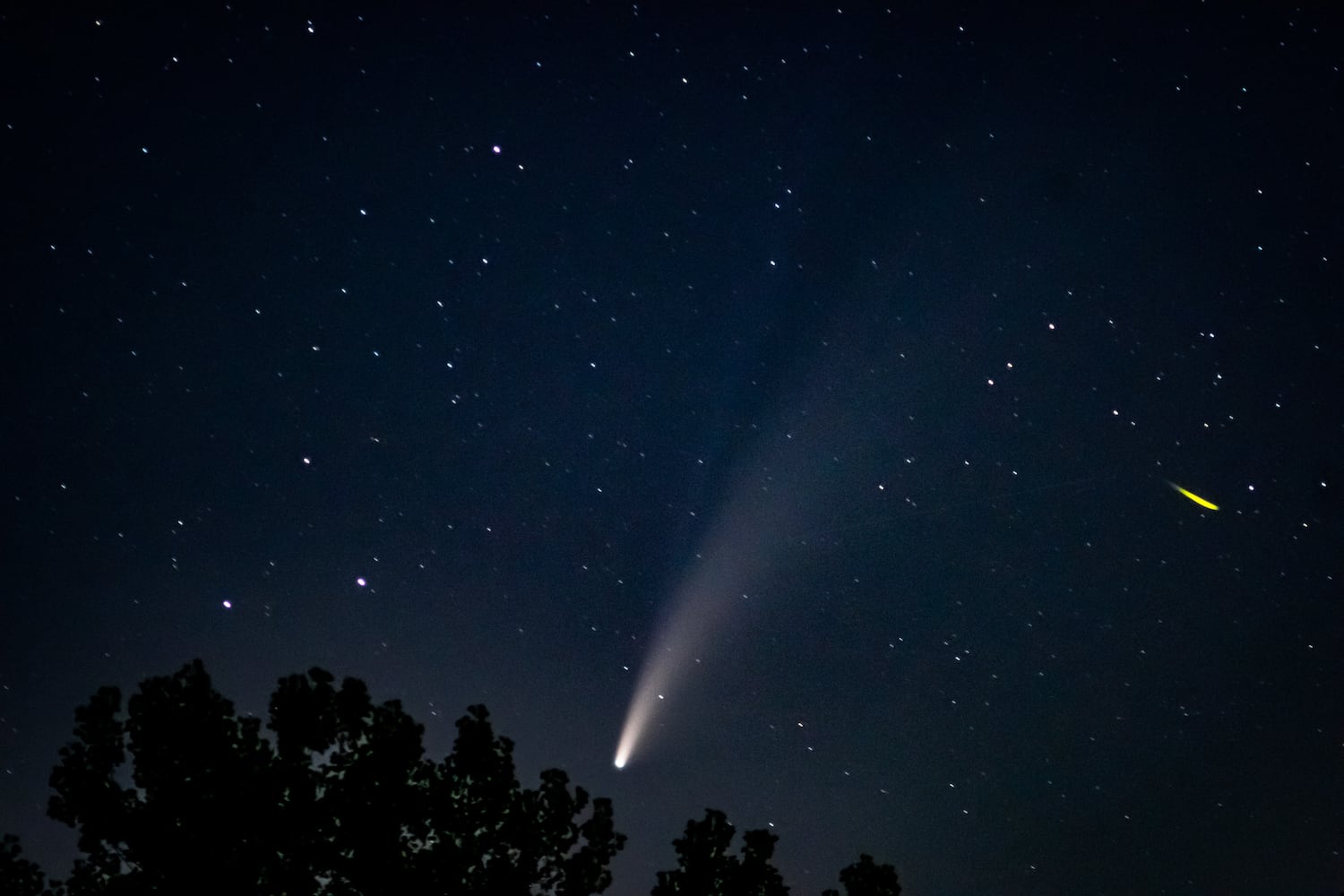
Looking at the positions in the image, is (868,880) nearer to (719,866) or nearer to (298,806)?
(719,866)

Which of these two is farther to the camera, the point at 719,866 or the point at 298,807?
the point at 719,866

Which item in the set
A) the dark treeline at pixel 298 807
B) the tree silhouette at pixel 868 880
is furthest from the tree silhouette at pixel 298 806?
the tree silhouette at pixel 868 880

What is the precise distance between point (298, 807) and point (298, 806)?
15 millimetres

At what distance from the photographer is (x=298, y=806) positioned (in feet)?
26.2

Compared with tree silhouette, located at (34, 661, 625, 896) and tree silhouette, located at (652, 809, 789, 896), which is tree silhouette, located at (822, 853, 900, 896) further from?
tree silhouette, located at (34, 661, 625, 896)

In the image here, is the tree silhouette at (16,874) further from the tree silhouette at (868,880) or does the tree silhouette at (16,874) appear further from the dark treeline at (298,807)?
the tree silhouette at (868,880)

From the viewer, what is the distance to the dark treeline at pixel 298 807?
24.8 ft

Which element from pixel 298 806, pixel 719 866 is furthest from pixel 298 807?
pixel 719 866

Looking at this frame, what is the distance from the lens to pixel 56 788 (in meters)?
7.55

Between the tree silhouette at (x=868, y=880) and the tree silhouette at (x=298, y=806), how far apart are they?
3.07m

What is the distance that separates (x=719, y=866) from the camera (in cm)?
992

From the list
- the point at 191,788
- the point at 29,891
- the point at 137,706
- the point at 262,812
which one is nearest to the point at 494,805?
the point at 262,812

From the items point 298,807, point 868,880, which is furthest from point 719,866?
point 298,807

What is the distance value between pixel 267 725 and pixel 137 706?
1.05 m
